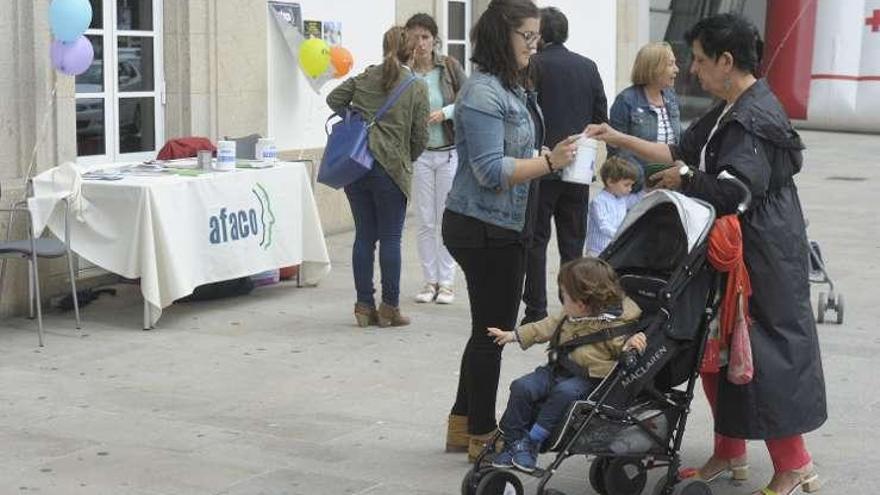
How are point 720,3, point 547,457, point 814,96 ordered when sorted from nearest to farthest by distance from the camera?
point 547,457, point 814,96, point 720,3

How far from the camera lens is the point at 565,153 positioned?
566cm

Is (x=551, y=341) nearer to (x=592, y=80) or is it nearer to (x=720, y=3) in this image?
(x=592, y=80)

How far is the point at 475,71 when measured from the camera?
236 inches

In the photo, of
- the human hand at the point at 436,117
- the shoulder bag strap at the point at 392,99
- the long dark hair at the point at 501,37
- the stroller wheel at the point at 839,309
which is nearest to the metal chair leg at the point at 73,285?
the shoulder bag strap at the point at 392,99

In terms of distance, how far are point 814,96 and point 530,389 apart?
18429 mm

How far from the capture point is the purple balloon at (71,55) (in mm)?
8961

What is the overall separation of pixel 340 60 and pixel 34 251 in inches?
151

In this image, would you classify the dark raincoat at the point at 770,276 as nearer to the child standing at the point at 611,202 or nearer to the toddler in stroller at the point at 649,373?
the toddler in stroller at the point at 649,373

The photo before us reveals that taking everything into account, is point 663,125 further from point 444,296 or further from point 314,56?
point 314,56

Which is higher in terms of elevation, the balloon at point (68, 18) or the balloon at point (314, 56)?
the balloon at point (68, 18)

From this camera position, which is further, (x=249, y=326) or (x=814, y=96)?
(x=814, y=96)

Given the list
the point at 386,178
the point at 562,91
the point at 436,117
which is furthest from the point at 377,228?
the point at 562,91

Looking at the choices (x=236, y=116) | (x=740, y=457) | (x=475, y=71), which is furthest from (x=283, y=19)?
(x=740, y=457)

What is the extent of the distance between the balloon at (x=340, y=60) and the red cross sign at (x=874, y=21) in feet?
41.1
